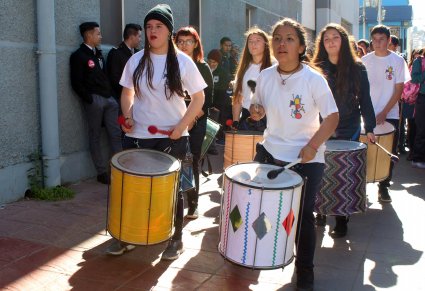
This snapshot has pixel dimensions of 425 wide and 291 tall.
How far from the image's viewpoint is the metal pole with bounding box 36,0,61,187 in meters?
5.98

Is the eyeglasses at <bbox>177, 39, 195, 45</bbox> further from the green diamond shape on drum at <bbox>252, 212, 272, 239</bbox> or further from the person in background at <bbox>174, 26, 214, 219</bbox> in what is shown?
the green diamond shape on drum at <bbox>252, 212, 272, 239</bbox>

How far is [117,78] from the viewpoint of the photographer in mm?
6988

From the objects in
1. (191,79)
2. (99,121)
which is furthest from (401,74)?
(99,121)

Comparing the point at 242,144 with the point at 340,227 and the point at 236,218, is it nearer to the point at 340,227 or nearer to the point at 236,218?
the point at 340,227

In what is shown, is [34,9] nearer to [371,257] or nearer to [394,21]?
[371,257]

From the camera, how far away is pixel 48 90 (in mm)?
6059

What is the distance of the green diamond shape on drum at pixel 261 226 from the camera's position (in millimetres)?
3387

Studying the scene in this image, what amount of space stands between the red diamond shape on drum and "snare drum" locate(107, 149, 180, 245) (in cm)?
88

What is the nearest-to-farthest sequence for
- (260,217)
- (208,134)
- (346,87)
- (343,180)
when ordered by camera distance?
(260,217) → (343,180) → (346,87) → (208,134)

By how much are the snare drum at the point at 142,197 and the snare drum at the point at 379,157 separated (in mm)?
2264

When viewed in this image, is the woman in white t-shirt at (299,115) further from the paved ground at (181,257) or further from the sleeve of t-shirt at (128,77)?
the sleeve of t-shirt at (128,77)

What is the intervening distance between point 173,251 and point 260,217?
1.29m

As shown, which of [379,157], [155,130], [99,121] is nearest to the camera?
[155,130]

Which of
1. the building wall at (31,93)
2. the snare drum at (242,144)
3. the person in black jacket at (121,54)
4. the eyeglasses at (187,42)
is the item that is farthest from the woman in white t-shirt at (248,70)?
the building wall at (31,93)
